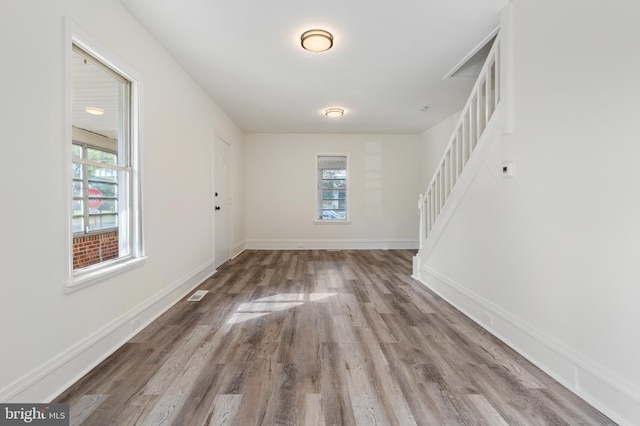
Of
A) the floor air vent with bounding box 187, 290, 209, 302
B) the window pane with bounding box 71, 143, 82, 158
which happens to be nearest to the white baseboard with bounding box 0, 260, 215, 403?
the floor air vent with bounding box 187, 290, 209, 302

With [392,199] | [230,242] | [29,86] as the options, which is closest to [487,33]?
[29,86]

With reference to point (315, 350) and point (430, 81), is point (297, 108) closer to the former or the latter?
point (430, 81)

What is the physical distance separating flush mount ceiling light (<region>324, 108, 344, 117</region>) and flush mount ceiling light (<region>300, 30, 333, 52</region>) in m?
2.01

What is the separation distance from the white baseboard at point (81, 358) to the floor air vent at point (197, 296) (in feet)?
0.98

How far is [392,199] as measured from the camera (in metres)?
6.70

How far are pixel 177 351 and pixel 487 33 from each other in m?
3.66

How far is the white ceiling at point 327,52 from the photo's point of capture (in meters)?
2.34

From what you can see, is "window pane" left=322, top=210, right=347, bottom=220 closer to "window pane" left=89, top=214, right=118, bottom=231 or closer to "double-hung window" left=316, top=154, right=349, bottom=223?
"double-hung window" left=316, top=154, right=349, bottom=223

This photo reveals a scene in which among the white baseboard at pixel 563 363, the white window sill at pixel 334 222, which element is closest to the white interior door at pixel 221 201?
the white window sill at pixel 334 222

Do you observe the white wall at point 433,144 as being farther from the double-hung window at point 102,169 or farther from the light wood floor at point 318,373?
the double-hung window at point 102,169

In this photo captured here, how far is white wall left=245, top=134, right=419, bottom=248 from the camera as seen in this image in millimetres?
6602

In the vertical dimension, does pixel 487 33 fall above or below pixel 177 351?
above

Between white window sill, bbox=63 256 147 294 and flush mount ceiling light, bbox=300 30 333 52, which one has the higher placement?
flush mount ceiling light, bbox=300 30 333 52

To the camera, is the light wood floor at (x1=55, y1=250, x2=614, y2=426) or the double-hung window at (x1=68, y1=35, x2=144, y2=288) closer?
the light wood floor at (x1=55, y1=250, x2=614, y2=426)
